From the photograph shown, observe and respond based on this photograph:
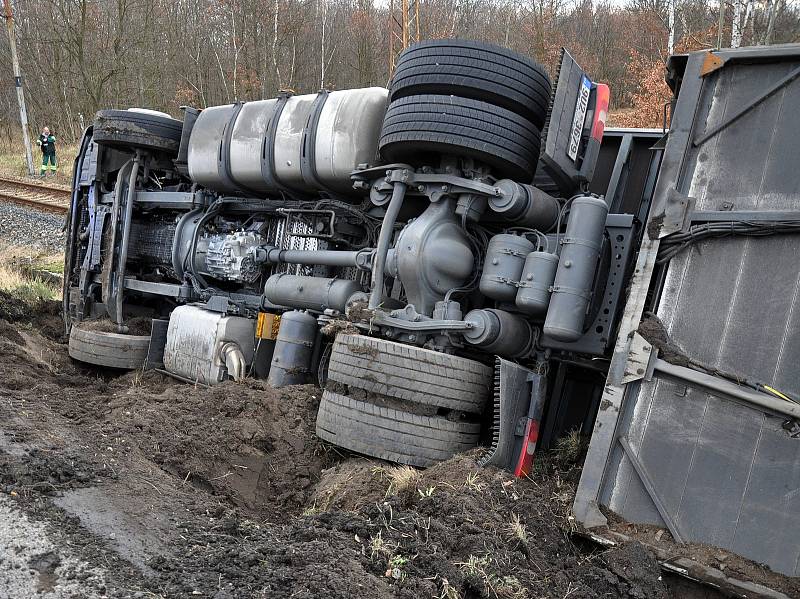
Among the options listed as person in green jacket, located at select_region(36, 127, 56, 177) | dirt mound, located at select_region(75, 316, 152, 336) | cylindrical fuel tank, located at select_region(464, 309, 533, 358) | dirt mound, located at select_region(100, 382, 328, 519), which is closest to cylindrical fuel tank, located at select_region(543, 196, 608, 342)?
cylindrical fuel tank, located at select_region(464, 309, 533, 358)

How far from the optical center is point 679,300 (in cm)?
339

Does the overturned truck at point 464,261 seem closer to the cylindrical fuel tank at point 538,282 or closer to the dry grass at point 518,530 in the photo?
the cylindrical fuel tank at point 538,282

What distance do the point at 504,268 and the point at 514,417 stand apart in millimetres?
886

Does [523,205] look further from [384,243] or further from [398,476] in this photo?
[398,476]

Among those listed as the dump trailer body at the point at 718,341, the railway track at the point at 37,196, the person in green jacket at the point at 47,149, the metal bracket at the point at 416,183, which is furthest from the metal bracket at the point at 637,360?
the person in green jacket at the point at 47,149

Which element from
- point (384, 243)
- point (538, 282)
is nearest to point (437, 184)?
point (384, 243)

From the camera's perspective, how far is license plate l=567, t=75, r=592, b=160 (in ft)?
13.8

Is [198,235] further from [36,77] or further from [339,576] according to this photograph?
[36,77]

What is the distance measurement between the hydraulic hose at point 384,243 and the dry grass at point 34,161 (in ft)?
54.3

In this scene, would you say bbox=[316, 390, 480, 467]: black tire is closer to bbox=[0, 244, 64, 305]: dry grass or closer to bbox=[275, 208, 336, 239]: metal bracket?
bbox=[275, 208, 336, 239]: metal bracket

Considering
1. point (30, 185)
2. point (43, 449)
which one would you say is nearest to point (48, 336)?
point (43, 449)

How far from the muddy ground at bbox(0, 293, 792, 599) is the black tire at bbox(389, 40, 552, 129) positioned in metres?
2.16

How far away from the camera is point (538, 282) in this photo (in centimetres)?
393

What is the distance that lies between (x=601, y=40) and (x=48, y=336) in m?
23.5
